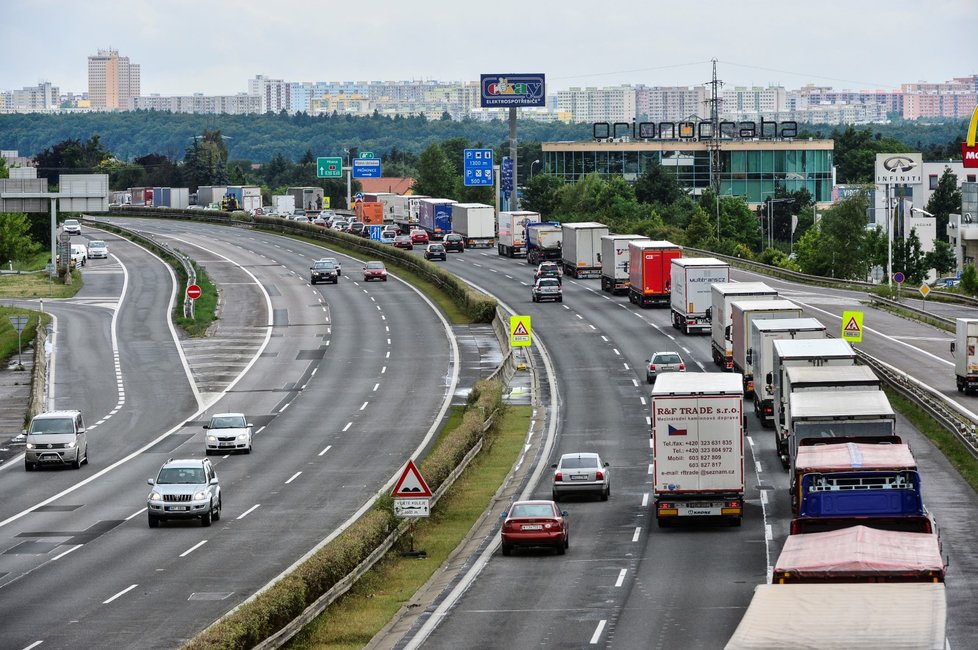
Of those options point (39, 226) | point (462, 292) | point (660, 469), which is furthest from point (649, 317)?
point (39, 226)

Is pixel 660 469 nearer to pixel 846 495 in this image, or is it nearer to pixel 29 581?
pixel 846 495

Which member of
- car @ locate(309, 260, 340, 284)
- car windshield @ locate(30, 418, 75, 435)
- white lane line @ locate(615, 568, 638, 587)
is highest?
car @ locate(309, 260, 340, 284)

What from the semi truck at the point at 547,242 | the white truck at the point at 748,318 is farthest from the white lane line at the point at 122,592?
the semi truck at the point at 547,242

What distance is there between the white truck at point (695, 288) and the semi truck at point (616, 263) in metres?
15.7

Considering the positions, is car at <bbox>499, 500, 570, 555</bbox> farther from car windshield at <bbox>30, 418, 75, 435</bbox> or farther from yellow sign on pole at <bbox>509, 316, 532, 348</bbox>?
yellow sign on pole at <bbox>509, 316, 532, 348</bbox>

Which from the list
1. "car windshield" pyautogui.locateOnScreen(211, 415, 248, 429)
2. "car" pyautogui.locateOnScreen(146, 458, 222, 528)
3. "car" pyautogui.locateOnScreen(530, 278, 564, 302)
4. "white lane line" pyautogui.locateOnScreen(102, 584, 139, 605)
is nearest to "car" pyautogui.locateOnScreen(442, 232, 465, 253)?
"car" pyautogui.locateOnScreen(530, 278, 564, 302)

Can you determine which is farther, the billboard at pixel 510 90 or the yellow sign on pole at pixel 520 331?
the billboard at pixel 510 90

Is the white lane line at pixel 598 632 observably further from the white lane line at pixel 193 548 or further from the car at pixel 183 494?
the car at pixel 183 494

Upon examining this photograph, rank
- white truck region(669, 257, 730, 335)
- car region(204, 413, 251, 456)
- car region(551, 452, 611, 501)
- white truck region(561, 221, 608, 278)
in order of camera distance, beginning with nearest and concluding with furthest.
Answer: car region(551, 452, 611, 501), car region(204, 413, 251, 456), white truck region(669, 257, 730, 335), white truck region(561, 221, 608, 278)

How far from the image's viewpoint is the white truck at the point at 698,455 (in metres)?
37.9

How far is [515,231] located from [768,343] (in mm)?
73997

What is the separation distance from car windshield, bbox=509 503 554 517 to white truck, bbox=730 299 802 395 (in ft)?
74.7

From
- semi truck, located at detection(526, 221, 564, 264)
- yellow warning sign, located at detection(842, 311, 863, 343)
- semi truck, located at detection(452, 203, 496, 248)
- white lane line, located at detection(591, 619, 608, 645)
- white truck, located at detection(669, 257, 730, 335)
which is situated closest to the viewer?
white lane line, located at detection(591, 619, 608, 645)

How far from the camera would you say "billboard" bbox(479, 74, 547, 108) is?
150m
